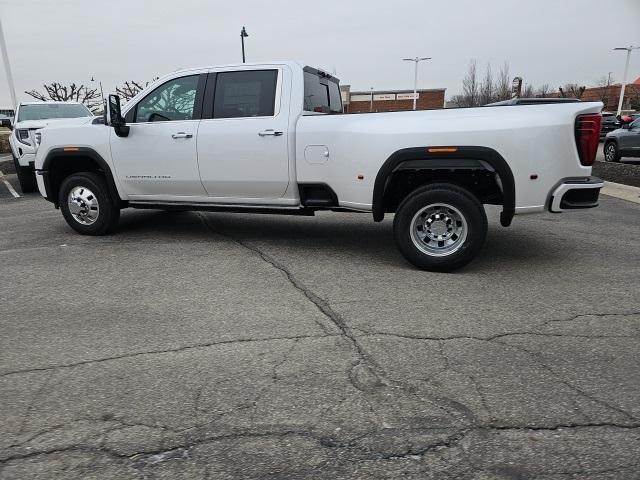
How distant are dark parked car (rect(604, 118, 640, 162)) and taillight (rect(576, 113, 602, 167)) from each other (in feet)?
43.0

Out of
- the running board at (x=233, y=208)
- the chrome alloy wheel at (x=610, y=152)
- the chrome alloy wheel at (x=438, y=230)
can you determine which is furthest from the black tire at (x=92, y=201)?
the chrome alloy wheel at (x=610, y=152)

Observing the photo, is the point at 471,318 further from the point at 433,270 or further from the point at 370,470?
the point at 370,470

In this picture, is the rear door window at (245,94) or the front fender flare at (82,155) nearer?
the rear door window at (245,94)

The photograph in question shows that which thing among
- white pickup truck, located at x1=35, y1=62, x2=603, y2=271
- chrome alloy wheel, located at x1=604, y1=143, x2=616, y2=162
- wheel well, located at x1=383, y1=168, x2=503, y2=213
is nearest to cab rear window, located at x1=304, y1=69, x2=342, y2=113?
white pickup truck, located at x1=35, y1=62, x2=603, y2=271

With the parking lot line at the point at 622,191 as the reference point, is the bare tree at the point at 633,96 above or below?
above

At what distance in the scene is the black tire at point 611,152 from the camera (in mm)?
16297

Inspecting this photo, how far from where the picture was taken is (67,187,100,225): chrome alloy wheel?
6.66 metres

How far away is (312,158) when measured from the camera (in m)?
5.39

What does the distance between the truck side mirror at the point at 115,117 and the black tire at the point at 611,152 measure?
15741mm

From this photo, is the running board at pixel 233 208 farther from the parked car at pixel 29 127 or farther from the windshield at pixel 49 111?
the windshield at pixel 49 111

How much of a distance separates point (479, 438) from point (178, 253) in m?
4.38

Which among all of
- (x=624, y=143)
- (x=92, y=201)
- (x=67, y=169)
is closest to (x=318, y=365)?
(x=92, y=201)

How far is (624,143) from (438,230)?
13.9 metres

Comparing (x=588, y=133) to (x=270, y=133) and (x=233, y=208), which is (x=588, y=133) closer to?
(x=270, y=133)
